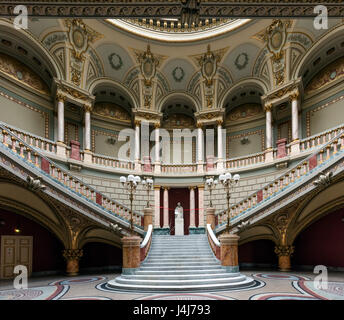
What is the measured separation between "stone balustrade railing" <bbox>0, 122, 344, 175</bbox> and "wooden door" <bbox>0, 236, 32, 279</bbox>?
379cm

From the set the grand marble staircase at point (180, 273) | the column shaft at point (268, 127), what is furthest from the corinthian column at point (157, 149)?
the grand marble staircase at point (180, 273)

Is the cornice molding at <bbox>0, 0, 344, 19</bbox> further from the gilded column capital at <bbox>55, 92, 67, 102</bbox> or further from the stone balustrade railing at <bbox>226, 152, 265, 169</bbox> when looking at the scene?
the stone balustrade railing at <bbox>226, 152, 265, 169</bbox>

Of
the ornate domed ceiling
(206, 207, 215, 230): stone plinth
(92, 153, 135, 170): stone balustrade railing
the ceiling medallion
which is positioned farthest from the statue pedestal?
the ornate domed ceiling

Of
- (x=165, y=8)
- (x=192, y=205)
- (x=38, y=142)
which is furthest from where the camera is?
(x=192, y=205)

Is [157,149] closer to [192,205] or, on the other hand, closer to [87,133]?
[192,205]

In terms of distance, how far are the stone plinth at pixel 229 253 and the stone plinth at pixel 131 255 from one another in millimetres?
2516

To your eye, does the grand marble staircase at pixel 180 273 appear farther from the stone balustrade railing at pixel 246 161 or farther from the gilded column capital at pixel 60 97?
the gilded column capital at pixel 60 97

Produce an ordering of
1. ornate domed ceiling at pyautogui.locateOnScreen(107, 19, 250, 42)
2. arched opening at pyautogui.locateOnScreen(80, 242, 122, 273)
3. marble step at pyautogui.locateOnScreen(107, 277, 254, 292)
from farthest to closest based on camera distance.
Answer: ornate domed ceiling at pyautogui.locateOnScreen(107, 19, 250, 42) → arched opening at pyautogui.locateOnScreen(80, 242, 122, 273) → marble step at pyautogui.locateOnScreen(107, 277, 254, 292)

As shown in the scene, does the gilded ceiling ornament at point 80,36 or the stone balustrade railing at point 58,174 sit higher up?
the gilded ceiling ornament at point 80,36

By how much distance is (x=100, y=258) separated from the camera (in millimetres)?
13898

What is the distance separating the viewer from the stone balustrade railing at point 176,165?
43.0ft

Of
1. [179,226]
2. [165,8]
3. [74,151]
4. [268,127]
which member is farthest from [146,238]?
[268,127]

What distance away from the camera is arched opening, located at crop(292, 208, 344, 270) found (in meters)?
11.6

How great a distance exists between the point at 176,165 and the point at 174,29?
748 centimetres
